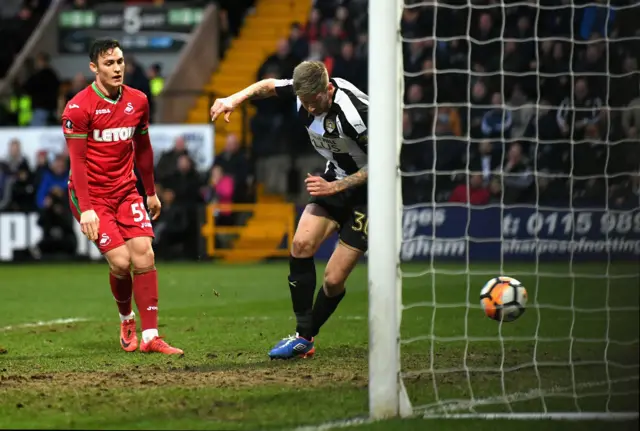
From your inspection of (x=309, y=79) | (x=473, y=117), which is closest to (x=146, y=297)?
(x=309, y=79)

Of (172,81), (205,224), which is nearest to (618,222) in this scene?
(205,224)

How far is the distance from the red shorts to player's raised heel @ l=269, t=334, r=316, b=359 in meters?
Result: 1.35

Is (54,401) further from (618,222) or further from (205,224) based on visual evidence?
(205,224)

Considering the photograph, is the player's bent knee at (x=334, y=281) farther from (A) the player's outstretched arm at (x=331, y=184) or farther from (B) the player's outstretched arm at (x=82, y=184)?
(B) the player's outstretched arm at (x=82, y=184)

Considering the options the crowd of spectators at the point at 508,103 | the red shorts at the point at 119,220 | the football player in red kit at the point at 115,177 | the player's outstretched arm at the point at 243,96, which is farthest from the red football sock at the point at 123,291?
the crowd of spectators at the point at 508,103

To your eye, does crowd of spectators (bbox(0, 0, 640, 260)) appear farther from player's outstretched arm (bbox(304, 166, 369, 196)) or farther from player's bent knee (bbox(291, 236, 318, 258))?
player's bent knee (bbox(291, 236, 318, 258))

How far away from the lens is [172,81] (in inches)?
871

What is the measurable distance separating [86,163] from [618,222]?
9893 millimetres

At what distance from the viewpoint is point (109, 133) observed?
7953mm

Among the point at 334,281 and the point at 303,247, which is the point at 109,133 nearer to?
the point at 303,247

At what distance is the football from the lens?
7.37m

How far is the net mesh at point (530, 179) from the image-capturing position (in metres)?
10.1

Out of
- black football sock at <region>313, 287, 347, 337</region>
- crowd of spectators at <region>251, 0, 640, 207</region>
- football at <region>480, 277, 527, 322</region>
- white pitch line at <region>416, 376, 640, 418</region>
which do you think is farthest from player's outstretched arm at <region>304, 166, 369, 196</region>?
crowd of spectators at <region>251, 0, 640, 207</region>

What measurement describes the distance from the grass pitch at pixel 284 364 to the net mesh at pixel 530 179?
8 centimetres
